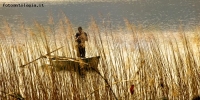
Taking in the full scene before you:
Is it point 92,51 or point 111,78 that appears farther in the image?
point 92,51

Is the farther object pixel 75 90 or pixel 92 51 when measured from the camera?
pixel 92 51

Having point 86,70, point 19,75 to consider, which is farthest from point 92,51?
point 19,75

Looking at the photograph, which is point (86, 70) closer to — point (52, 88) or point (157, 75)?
point (52, 88)

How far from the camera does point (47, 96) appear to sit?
4.14 metres

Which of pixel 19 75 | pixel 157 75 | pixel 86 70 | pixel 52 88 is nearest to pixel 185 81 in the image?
pixel 157 75

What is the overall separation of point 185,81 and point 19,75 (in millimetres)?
1659

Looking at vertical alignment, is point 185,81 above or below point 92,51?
below

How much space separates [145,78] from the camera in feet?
14.0

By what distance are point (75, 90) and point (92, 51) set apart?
3.16 ft

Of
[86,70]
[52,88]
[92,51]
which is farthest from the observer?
[92,51]

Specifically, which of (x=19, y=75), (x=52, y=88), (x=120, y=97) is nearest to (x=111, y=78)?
(x=120, y=97)

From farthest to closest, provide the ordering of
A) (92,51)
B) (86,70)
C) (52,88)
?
(92,51) → (86,70) → (52,88)

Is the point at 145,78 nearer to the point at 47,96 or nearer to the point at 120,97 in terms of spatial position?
the point at 120,97

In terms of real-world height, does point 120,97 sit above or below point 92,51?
below
